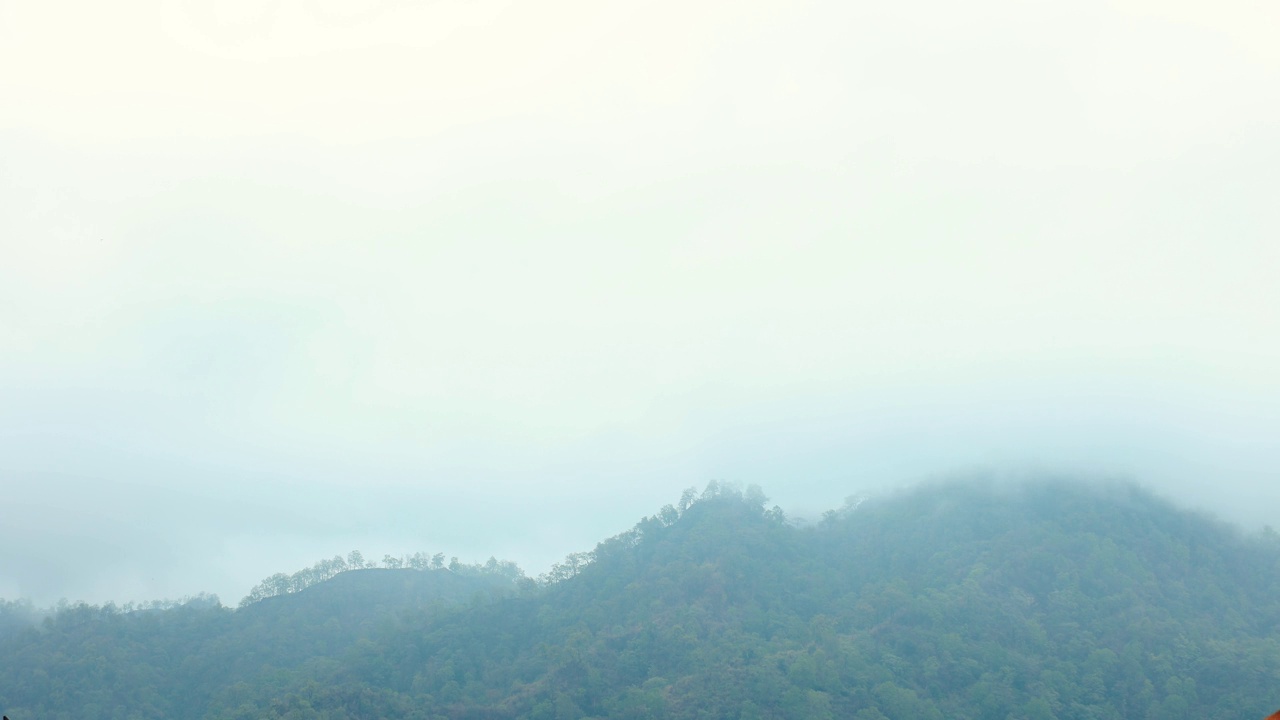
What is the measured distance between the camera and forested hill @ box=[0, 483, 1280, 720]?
7331 centimetres

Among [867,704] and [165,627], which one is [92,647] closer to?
[165,627]

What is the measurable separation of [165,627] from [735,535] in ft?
227

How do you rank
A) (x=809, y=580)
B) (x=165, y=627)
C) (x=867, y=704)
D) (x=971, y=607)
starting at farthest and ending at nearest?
(x=165, y=627), (x=809, y=580), (x=971, y=607), (x=867, y=704)

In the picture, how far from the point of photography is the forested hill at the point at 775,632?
73.3 metres

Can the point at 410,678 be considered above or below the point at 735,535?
below

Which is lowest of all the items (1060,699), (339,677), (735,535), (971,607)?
(1060,699)

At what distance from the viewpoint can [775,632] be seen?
88750 millimetres

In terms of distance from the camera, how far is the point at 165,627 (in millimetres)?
110000

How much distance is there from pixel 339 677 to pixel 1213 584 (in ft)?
285

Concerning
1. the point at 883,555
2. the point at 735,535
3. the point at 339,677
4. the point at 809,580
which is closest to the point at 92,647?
the point at 339,677

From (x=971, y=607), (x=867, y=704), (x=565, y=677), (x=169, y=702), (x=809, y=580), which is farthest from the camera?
(x=809, y=580)

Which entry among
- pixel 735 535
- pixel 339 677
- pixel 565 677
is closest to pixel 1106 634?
pixel 735 535

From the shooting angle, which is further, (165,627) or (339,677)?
(165,627)

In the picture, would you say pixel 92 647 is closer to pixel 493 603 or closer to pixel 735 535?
pixel 493 603
